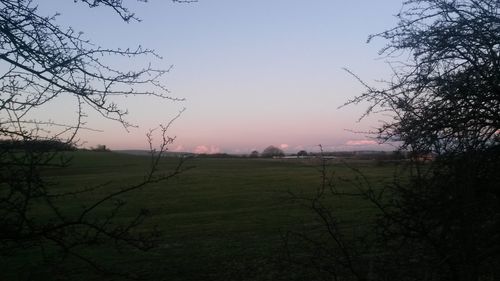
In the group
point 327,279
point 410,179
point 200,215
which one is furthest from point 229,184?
point 410,179

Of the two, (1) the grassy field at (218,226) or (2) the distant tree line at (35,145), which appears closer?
(2) the distant tree line at (35,145)

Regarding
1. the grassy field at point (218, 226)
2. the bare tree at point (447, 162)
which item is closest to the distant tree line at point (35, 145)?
the grassy field at point (218, 226)

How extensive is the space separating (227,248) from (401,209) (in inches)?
319

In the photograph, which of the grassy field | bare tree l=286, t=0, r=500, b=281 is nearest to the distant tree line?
the grassy field

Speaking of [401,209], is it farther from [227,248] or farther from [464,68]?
→ [227,248]

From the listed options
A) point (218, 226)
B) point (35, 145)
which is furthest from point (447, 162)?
point (218, 226)

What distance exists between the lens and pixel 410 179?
583cm

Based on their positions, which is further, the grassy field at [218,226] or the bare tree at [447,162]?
the grassy field at [218,226]

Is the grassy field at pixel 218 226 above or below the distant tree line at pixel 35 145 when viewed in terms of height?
below

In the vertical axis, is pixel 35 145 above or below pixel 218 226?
above

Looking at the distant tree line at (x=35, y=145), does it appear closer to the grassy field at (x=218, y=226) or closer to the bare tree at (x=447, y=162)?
the grassy field at (x=218, y=226)

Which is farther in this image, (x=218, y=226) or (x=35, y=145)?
(x=218, y=226)

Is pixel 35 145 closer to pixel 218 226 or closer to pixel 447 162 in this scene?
pixel 447 162

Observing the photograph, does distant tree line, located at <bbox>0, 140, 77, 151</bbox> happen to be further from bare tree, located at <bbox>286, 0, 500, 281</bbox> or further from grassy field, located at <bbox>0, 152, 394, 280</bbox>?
bare tree, located at <bbox>286, 0, 500, 281</bbox>
